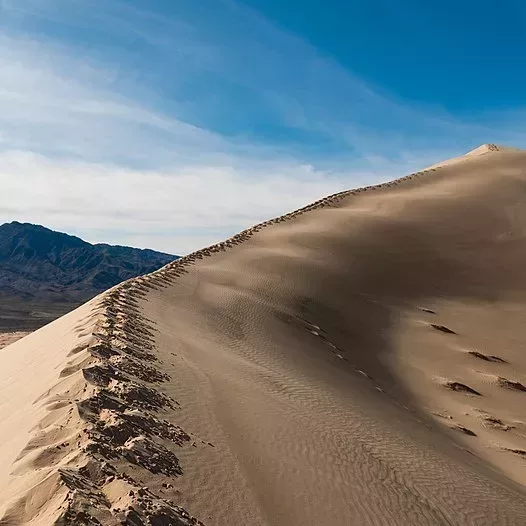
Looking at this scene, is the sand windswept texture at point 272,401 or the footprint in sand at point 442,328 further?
the footprint in sand at point 442,328

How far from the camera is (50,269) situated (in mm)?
145125

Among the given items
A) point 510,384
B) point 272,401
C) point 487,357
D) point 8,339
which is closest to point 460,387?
point 510,384

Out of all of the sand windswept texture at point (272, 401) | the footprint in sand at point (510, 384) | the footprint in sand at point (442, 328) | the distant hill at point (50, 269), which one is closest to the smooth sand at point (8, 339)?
the sand windswept texture at point (272, 401)

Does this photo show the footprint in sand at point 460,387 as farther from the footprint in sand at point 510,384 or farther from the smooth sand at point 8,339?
the smooth sand at point 8,339

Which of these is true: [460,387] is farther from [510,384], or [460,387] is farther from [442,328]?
[442,328]

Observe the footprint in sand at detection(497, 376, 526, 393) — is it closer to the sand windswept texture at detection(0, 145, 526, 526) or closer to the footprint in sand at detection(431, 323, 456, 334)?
the sand windswept texture at detection(0, 145, 526, 526)

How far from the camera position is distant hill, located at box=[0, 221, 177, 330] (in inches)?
4139

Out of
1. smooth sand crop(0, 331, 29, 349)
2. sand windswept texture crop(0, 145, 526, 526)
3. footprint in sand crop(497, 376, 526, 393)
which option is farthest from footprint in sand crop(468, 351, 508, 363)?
smooth sand crop(0, 331, 29, 349)

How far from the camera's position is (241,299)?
1648cm

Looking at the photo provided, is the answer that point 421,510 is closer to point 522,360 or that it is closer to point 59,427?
point 59,427

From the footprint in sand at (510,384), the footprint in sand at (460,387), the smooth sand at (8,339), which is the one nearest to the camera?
the footprint in sand at (460,387)

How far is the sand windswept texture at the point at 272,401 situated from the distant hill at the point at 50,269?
7141 centimetres

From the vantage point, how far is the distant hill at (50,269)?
345ft

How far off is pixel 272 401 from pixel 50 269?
149 metres
